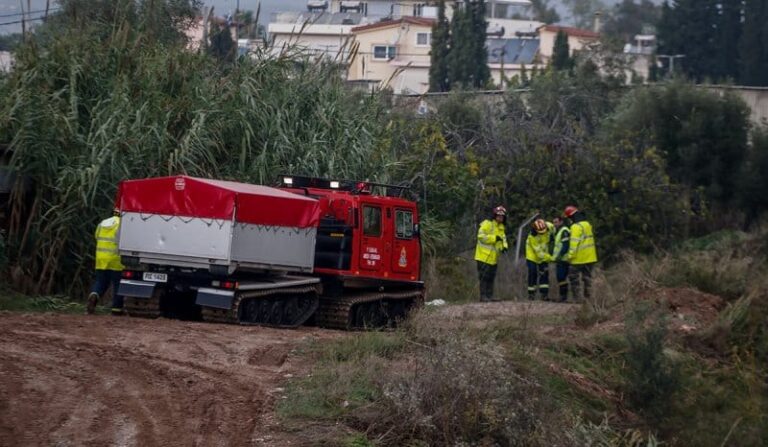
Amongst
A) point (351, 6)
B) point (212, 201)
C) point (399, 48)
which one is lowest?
point (212, 201)

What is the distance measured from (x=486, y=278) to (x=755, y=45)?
49712 millimetres

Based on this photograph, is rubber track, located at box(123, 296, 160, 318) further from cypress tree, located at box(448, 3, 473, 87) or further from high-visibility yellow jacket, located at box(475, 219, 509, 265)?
cypress tree, located at box(448, 3, 473, 87)

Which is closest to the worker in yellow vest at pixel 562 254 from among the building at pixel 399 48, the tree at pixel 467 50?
the tree at pixel 467 50

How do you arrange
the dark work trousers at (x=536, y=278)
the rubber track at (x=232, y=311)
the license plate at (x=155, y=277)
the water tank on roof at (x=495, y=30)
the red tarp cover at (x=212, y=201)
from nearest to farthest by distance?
1. the red tarp cover at (x=212, y=201)
2. the rubber track at (x=232, y=311)
3. the license plate at (x=155, y=277)
4. the dark work trousers at (x=536, y=278)
5. the water tank on roof at (x=495, y=30)

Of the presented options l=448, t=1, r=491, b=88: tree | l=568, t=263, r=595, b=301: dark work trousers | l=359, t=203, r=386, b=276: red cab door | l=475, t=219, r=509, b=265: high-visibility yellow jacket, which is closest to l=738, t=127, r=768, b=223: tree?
l=568, t=263, r=595, b=301: dark work trousers

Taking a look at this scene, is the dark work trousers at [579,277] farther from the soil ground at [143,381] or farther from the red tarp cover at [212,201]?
the red tarp cover at [212,201]

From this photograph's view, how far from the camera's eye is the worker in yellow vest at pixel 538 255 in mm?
23391

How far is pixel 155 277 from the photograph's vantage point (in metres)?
17.2

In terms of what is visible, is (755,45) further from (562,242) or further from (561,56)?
(562,242)

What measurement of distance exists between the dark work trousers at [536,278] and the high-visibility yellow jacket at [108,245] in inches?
346

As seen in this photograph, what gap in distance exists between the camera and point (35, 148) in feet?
66.7

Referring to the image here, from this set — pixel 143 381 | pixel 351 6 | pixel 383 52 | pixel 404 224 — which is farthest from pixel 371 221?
pixel 351 6

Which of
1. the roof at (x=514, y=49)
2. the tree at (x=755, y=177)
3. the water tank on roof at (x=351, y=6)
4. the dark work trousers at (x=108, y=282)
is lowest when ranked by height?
the dark work trousers at (x=108, y=282)

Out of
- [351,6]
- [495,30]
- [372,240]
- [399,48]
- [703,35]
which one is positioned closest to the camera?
[372,240]
